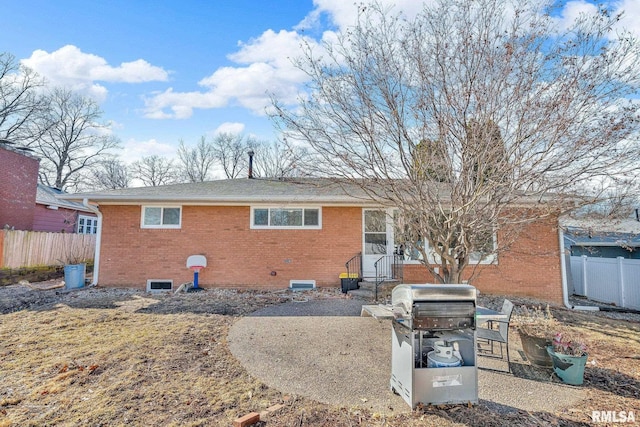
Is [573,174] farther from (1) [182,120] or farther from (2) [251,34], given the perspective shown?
(1) [182,120]

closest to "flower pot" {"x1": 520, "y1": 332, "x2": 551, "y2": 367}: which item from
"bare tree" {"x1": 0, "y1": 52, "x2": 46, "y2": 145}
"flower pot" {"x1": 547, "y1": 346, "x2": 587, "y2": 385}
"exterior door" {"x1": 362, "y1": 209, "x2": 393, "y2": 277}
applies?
"flower pot" {"x1": 547, "y1": 346, "x2": 587, "y2": 385}

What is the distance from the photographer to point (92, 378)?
3531 millimetres

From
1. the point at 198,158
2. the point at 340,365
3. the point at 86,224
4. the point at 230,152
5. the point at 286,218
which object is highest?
the point at 230,152

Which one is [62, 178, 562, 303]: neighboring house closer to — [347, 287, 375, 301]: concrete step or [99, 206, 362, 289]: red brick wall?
[99, 206, 362, 289]: red brick wall

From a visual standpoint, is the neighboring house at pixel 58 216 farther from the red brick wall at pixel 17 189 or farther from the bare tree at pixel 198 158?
the bare tree at pixel 198 158

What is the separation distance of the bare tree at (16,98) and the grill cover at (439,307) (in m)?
31.5

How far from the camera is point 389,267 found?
9500 millimetres

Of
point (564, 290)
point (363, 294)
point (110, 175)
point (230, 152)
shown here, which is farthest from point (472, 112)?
point (110, 175)

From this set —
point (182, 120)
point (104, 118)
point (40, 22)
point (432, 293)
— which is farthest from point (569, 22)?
point (104, 118)

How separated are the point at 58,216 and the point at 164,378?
1830cm

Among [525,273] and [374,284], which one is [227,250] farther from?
[525,273]

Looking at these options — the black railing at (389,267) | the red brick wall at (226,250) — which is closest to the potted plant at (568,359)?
the black railing at (389,267)

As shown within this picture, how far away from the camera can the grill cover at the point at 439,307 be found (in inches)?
112

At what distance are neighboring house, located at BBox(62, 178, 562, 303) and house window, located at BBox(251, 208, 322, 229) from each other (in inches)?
1.2
